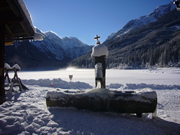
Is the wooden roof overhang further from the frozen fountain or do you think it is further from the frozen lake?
the frozen lake

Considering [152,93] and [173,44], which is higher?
[173,44]

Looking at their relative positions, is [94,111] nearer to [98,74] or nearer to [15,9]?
[98,74]

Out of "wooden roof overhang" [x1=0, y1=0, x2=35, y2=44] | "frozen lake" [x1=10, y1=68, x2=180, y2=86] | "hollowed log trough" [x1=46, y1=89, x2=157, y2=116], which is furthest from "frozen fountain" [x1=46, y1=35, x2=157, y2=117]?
"frozen lake" [x1=10, y1=68, x2=180, y2=86]

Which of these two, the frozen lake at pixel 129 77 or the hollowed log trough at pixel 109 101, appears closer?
the hollowed log trough at pixel 109 101

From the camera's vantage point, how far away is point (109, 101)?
3.75 metres

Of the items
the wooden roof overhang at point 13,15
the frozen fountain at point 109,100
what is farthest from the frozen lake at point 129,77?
the wooden roof overhang at point 13,15

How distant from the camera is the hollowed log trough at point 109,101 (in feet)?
11.9

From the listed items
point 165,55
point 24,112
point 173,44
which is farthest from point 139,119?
point 173,44

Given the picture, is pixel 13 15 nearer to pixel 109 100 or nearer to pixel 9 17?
pixel 9 17

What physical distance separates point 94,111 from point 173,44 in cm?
9713

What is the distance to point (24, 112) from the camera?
3.78 meters

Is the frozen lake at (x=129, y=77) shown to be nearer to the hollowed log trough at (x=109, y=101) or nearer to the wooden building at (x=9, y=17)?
the hollowed log trough at (x=109, y=101)

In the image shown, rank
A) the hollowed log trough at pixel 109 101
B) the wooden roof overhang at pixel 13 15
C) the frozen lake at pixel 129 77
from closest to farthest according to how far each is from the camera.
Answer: the hollowed log trough at pixel 109 101, the wooden roof overhang at pixel 13 15, the frozen lake at pixel 129 77

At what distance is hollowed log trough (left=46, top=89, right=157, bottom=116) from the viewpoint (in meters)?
3.62
